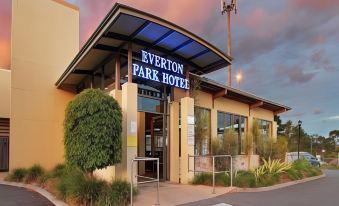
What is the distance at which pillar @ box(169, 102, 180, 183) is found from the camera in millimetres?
12477

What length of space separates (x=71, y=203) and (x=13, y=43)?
401 inches

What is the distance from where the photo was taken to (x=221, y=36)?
33.3 m

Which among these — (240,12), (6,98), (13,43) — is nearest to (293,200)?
(13,43)

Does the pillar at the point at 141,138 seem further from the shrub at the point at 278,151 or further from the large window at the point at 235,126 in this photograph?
the shrub at the point at 278,151

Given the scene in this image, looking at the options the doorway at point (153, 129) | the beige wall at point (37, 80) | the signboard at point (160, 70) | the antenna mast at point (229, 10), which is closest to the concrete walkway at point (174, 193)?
the doorway at point (153, 129)

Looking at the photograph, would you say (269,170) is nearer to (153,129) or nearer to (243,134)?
(243,134)

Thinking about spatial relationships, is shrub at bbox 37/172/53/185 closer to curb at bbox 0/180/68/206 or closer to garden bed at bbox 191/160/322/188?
curb at bbox 0/180/68/206

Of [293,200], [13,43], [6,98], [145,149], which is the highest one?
[13,43]

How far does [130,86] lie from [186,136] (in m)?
3.34

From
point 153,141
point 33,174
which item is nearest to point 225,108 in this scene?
point 153,141

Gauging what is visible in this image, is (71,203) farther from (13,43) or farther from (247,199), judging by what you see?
(13,43)

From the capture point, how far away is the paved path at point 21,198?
907cm

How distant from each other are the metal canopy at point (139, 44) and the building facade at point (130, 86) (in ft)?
0.11

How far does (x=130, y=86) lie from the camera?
33.4ft
